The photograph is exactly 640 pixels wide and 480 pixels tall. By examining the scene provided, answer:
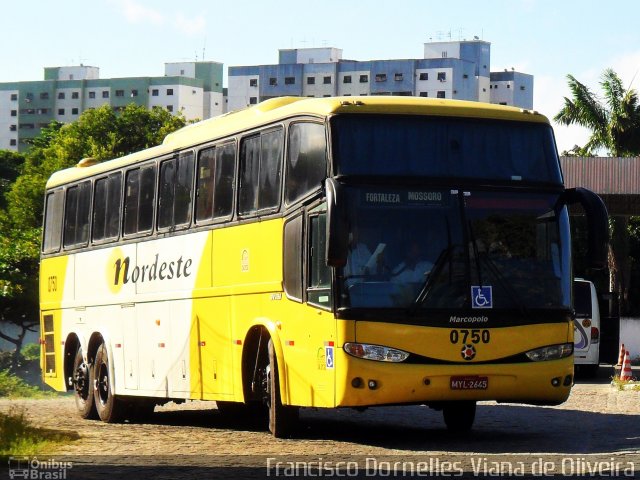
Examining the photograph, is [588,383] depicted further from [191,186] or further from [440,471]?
[440,471]

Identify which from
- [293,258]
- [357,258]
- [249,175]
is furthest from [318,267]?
[249,175]

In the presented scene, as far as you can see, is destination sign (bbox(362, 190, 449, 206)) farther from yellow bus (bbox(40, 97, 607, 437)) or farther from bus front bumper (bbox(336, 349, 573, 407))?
bus front bumper (bbox(336, 349, 573, 407))

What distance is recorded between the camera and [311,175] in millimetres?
15836

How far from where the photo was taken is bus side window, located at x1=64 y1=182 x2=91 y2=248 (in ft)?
78.1

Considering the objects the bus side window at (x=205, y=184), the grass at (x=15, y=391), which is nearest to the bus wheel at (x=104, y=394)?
the bus side window at (x=205, y=184)

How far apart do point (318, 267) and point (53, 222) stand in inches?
445

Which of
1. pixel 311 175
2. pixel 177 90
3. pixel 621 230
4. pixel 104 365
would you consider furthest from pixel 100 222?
pixel 177 90

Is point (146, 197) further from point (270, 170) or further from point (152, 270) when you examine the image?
point (270, 170)

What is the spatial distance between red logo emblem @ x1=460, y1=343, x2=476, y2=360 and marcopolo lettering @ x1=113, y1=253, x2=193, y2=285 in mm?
5069

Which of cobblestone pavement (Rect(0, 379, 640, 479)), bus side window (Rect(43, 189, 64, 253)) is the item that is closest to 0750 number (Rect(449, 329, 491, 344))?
cobblestone pavement (Rect(0, 379, 640, 479))

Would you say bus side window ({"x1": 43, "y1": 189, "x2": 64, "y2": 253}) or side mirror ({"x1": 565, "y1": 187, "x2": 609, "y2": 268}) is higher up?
bus side window ({"x1": 43, "y1": 189, "x2": 64, "y2": 253})

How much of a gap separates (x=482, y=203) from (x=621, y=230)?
4313 centimetres

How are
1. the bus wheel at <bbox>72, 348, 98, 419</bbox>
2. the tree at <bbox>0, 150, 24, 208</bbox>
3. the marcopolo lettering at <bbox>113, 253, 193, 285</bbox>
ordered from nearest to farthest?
the marcopolo lettering at <bbox>113, 253, 193, 285</bbox> → the bus wheel at <bbox>72, 348, 98, 419</bbox> → the tree at <bbox>0, 150, 24, 208</bbox>

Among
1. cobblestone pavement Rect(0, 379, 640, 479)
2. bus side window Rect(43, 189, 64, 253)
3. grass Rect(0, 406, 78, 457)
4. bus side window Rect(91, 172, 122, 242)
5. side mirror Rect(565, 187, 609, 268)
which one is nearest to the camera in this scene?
cobblestone pavement Rect(0, 379, 640, 479)
